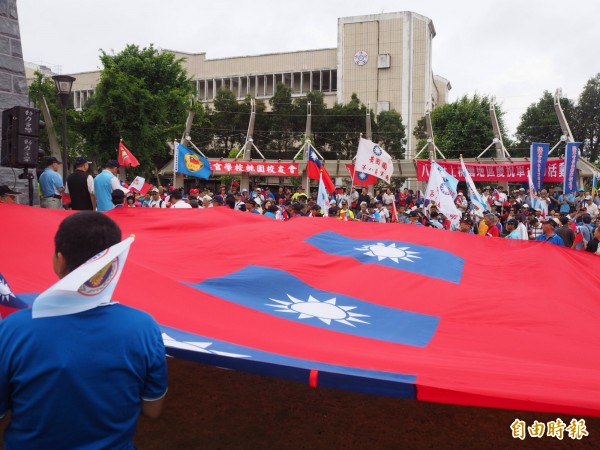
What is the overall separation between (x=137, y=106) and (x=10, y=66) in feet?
65.1

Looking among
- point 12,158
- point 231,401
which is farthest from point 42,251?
point 12,158

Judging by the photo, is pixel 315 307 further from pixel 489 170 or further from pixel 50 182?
pixel 489 170

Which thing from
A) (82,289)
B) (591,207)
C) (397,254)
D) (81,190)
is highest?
(82,289)

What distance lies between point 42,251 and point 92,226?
2621 millimetres

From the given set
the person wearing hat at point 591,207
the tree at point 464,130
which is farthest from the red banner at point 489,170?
the tree at point 464,130

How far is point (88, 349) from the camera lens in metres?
1.75

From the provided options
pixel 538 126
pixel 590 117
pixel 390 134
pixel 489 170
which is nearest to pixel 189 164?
Answer: pixel 489 170

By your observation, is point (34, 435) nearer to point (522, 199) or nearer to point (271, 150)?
point (522, 199)

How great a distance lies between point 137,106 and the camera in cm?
2667

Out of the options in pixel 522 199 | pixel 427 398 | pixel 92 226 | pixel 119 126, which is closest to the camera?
pixel 92 226

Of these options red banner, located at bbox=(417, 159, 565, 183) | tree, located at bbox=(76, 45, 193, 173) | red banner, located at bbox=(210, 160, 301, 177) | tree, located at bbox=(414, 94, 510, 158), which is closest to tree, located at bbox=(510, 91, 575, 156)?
tree, located at bbox=(414, 94, 510, 158)

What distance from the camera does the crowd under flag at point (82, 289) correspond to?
66.3 inches

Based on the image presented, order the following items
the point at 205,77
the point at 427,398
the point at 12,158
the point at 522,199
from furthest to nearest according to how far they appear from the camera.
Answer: the point at 205,77, the point at 522,199, the point at 12,158, the point at 427,398

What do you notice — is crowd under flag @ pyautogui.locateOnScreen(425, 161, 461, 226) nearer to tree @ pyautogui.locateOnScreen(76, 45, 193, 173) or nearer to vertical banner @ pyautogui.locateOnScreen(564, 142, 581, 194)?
vertical banner @ pyautogui.locateOnScreen(564, 142, 581, 194)
